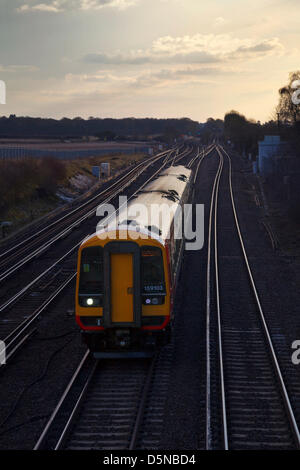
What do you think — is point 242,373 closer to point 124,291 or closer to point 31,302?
point 124,291

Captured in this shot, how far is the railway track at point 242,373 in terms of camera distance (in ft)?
33.2

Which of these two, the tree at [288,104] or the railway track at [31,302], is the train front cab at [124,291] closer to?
the railway track at [31,302]

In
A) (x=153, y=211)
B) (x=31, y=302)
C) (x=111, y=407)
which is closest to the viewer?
(x=111, y=407)

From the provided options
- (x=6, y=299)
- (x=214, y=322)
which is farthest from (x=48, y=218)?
(x=214, y=322)

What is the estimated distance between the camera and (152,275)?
13.2 m

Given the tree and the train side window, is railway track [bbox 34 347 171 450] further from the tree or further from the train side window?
the tree

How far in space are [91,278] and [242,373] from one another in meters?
4.05

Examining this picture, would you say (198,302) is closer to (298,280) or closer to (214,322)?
(214,322)

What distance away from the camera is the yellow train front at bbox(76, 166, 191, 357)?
512 inches

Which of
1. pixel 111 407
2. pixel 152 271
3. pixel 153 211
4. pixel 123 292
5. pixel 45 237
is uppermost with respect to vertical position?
pixel 153 211

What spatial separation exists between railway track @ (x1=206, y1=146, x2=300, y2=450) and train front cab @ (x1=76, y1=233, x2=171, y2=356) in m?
1.79

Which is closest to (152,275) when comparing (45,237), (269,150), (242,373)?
(242,373)

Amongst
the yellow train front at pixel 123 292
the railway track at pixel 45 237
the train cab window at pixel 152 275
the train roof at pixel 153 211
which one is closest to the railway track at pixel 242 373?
the yellow train front at pixel 123 292

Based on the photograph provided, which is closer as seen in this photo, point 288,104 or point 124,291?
point 124,291
